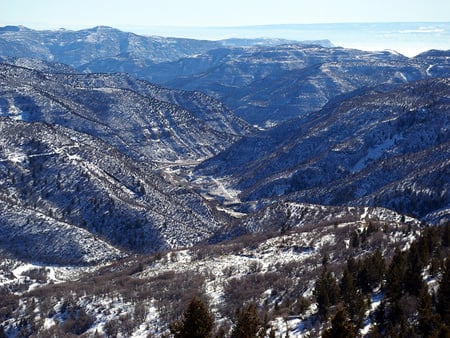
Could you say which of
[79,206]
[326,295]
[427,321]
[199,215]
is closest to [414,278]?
[326,295]

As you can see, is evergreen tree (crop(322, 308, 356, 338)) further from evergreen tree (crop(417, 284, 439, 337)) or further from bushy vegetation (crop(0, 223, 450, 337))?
evergreen tree (crop(417, 284, 439, 337))

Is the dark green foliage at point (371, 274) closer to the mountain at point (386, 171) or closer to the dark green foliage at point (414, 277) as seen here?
the dark green foliage at point (414, 277)

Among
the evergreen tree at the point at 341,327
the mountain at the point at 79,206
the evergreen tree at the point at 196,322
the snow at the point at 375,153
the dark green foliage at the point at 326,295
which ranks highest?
the evergreen tree at the point at 341,327

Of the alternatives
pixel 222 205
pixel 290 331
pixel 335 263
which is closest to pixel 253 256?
pixel 335 263

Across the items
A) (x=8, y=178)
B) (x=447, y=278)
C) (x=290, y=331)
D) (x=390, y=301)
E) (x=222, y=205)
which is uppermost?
(x=447, y=278)

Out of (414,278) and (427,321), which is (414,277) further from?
(427,321)

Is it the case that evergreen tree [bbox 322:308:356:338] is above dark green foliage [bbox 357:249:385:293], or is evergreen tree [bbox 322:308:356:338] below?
above

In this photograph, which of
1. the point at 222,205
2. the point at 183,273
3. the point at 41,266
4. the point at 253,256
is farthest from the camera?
the point at 222,205

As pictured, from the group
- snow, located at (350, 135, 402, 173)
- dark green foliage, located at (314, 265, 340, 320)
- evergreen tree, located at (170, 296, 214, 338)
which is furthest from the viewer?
snow, located at (350, 135, 402, 173)

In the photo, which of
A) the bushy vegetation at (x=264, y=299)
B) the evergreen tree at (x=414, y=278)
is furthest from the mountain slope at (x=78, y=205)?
the evergreen tree at (x=414, y=278)

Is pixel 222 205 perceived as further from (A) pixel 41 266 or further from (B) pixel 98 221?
(A) pixel 41 266

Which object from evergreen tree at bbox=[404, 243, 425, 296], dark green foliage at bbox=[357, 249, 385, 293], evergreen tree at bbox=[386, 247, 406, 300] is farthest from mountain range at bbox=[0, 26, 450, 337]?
evergreen tree at bbox=[404, 243, 425, 296]
